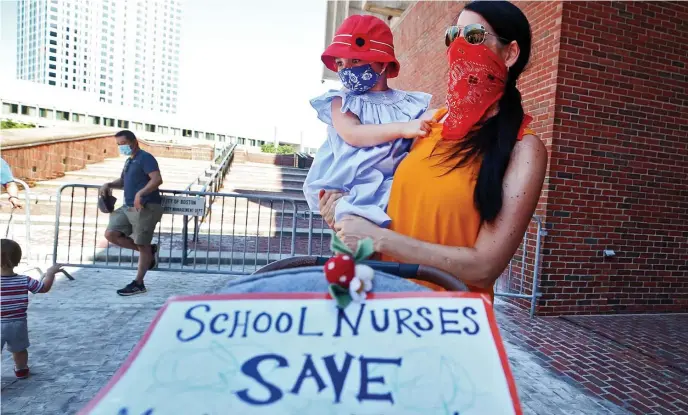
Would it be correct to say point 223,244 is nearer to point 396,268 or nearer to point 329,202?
point 329,202

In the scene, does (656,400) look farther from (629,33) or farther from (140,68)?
(140,68)

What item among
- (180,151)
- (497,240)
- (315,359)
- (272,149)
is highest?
(272,149)

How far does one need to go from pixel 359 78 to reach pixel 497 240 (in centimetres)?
78

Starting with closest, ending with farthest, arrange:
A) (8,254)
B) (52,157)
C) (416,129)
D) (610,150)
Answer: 1. (416,129)
2. (8,254)
3. (610,150)
4. (52,157)

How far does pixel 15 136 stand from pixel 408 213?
52.5ft

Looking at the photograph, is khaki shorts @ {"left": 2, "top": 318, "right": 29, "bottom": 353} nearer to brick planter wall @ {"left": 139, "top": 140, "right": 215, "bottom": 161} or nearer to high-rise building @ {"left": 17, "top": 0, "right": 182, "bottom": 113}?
brick planter wall @ {"left": 139, "top": 140, "right": 215, "bottom": 161}

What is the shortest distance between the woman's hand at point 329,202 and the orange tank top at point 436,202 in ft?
0.80

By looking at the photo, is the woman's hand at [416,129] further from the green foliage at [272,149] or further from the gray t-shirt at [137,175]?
the green foliage at [272,149]

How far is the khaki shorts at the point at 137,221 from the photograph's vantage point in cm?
597

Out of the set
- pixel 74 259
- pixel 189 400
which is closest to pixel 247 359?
pixel 189 400

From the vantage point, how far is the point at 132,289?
5875 millimetres

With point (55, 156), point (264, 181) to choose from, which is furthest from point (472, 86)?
point (55, 156)

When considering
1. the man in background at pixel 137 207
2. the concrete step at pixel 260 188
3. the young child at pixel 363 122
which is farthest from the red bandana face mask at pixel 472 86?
the concrete step at pixel 260 188

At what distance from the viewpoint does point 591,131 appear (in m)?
5.60
